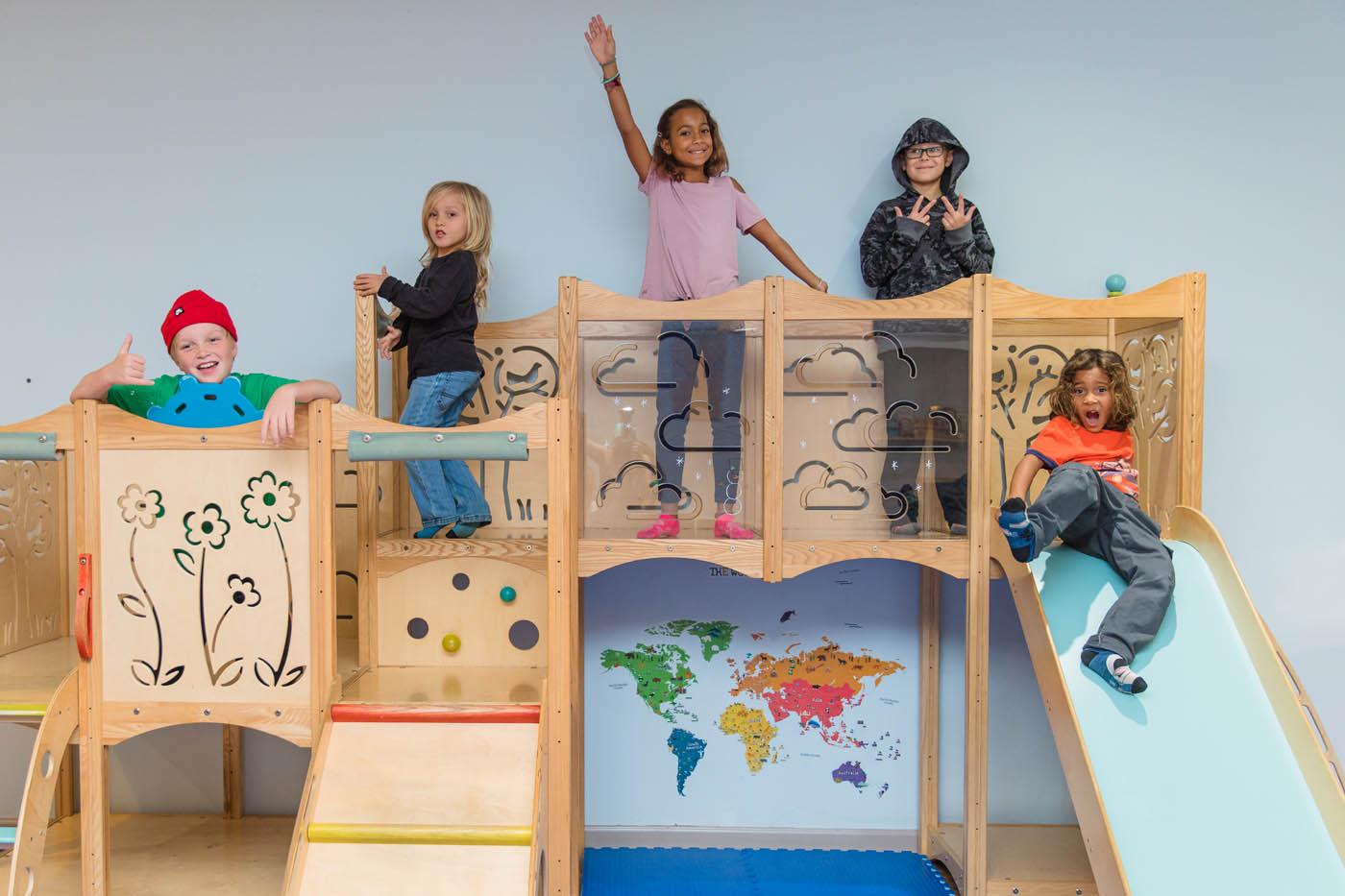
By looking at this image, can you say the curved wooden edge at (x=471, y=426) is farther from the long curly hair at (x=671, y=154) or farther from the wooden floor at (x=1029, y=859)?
the wooden floor at (x=1029, y=859)

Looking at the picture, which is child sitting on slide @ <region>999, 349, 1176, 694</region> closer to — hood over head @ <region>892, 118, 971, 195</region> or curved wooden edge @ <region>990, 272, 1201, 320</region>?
curved wooden edge @ <region>990, 272, 1201, 320</region>

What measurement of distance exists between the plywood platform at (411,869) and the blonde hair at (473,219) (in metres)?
1.56

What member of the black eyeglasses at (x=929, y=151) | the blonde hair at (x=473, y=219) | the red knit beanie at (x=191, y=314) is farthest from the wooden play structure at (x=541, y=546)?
the black eyeglasses at (x=929, y=151)

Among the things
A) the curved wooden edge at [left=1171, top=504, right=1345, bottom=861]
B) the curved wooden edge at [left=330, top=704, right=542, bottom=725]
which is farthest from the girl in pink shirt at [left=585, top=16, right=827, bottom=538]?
the curved wooden edge at [left=1171, top=504, right=1345, bottom=861]

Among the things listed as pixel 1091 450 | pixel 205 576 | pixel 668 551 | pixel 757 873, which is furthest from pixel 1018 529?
pixel 205 576

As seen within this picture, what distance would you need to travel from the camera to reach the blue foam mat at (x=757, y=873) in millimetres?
2836

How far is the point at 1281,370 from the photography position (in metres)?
3.15

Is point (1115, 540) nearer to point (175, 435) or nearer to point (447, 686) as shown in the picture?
point (447, 686)

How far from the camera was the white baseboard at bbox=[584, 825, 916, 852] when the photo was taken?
3164 mm

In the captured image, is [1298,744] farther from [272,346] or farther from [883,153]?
[272,346]

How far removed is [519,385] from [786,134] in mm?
1325

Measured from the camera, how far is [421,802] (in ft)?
6.79

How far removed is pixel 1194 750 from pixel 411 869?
1.93 metres

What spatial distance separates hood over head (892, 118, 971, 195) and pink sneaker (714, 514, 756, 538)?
53.2 inches
